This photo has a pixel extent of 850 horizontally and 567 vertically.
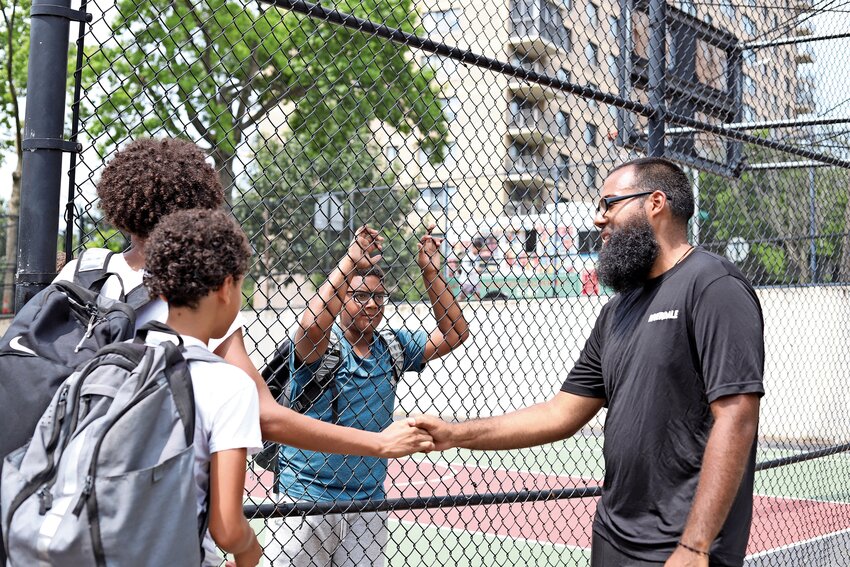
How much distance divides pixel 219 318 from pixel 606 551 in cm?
158

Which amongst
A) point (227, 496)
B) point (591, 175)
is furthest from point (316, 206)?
point (227, 496)

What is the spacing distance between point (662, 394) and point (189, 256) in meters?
1.55

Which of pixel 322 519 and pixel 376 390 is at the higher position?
pixel 376 390

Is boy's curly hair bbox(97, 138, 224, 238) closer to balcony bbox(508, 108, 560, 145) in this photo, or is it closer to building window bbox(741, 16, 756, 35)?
balcony bbox(508, 108, 560, 145)

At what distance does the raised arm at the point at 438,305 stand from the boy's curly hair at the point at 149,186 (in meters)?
1.53

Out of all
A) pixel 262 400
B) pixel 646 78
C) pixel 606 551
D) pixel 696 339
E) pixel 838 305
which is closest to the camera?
pixel 262 400

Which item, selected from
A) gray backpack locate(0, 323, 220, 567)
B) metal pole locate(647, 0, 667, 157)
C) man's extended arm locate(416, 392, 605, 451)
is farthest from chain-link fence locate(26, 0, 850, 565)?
gray backpack locate(0, 323, 220, 567)

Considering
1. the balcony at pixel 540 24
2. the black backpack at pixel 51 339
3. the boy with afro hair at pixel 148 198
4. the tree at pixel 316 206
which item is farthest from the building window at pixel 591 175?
the black backpack at pixel 51 339

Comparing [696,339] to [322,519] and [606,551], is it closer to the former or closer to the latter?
[606,551]

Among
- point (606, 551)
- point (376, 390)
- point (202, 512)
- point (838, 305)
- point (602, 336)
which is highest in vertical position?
point (202, 512)

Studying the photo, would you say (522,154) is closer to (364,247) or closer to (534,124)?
(364,247)

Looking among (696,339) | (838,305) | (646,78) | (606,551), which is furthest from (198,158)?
(838,305)

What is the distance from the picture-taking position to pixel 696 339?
8.39 feet

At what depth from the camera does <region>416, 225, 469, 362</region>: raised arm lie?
359 centimetres
